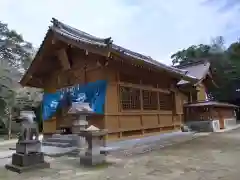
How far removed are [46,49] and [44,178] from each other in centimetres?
766

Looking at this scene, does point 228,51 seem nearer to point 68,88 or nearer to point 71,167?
point 68,88

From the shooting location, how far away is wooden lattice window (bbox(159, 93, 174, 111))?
1311cm

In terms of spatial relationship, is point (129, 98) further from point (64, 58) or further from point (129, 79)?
point (64, 58)

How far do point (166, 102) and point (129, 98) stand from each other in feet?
11.4

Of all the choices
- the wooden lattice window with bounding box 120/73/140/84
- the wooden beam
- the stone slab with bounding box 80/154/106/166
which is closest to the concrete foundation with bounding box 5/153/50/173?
the stone slab with bounding box 80/154/106/166

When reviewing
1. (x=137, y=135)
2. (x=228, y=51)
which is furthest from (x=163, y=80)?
(x=228, y=51)

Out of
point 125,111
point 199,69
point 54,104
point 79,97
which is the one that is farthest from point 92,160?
point 199,69

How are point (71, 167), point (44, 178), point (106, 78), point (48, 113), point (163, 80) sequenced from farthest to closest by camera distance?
point (163, 80) < point (48, 113) < point (106, 78) < point (71, 167) < point (44, 178)

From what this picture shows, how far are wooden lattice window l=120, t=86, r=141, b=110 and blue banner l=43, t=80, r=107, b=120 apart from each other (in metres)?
1.17

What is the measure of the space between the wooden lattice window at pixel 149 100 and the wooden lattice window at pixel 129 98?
54 centimetres

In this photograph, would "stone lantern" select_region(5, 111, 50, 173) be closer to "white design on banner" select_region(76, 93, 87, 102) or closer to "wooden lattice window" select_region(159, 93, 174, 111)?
"white design on banner" select_region(76, 93, 87, 102)

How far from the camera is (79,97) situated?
34.5ft

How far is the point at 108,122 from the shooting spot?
955 centimetres

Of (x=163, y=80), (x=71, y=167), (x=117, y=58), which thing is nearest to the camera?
(x=71, y=167)
